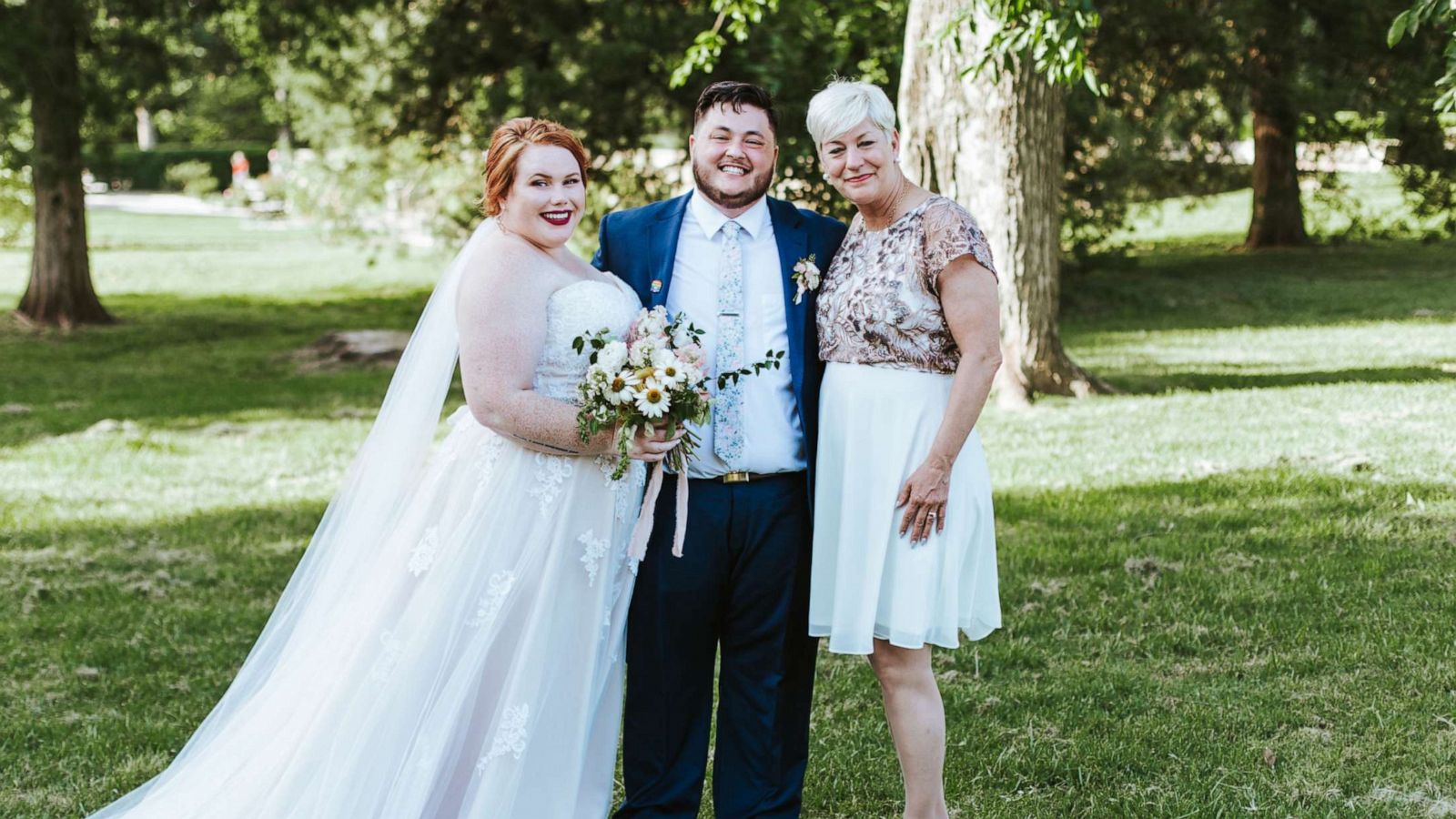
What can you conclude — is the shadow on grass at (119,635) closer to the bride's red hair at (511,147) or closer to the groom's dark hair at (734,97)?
the bride's red hair at (511,147)

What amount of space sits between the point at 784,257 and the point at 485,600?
119cm

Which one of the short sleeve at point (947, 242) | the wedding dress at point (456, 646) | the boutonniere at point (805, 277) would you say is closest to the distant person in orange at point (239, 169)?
the wedding dress at point (456, 646)

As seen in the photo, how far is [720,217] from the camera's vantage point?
3.72 metres

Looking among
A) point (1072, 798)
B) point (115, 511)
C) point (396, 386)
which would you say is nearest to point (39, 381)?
point (115, 511)

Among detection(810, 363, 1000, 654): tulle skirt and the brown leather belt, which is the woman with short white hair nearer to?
detection(810, 363, 1000, 654): tulle skirt

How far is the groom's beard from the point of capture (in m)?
3.68

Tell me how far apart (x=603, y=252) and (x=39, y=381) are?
38.9ft

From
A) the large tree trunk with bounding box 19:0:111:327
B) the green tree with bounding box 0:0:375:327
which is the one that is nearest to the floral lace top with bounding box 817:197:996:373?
the large tree trunk with bounding box 19:0:111:327

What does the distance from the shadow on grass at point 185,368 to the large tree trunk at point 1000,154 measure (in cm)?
519

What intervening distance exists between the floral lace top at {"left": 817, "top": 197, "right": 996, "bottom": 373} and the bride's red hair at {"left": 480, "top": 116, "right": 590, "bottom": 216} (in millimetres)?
771

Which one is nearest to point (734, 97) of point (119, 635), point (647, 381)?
point (647, 381)

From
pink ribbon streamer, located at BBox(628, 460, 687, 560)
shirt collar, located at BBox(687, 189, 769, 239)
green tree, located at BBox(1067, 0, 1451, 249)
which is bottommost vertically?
pink ribbon streamer, located at BBox(628, 460, 687, 560)

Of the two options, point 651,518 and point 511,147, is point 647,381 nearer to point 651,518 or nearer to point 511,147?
point 651,518

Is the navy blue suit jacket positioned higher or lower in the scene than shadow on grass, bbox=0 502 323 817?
higher
